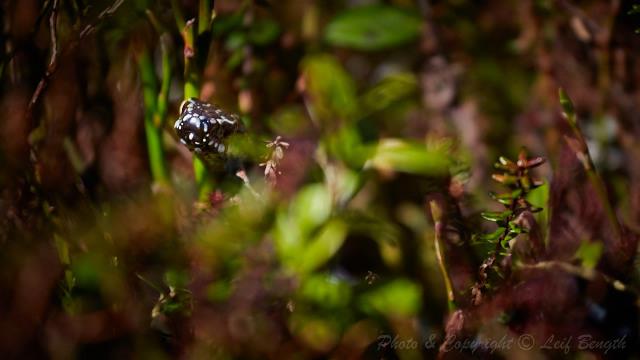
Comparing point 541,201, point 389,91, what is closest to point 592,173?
point 541,201

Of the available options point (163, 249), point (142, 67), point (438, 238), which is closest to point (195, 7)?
point (142, 67)

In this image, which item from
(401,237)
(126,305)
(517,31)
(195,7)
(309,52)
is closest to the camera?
(126,305)

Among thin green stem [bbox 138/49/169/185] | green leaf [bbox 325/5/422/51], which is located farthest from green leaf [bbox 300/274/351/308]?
green leaf [bbox 325/5/422/51]

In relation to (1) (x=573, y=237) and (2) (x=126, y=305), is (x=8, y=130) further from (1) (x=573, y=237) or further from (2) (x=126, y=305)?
(1) (x=573, y=237)

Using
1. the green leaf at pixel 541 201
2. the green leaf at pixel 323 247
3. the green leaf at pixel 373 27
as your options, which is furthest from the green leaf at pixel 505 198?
the green leaf at pixel 373 27

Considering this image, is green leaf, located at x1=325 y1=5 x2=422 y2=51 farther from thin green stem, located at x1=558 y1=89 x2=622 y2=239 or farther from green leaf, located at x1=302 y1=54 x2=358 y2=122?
thin green stem, located at x1=558 y1=89 x2=622 y2=239

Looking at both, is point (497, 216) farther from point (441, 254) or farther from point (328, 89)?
point (328, 89)

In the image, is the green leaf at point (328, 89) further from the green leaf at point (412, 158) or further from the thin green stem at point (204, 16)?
the thin green stem at point (204, 16)
